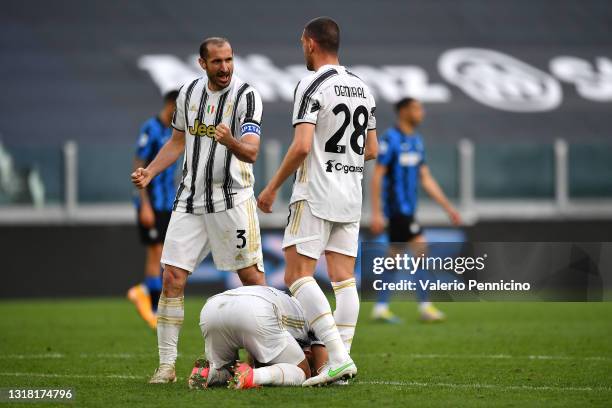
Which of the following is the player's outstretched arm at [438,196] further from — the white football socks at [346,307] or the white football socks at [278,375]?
the white football socks at [278,375]

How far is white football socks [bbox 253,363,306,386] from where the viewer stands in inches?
262

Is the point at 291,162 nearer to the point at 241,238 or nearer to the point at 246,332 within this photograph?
the point at 241,238

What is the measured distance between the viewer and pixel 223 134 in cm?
662

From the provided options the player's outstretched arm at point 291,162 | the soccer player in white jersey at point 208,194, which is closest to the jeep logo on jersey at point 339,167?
the player's outstretched arm at point 291,162

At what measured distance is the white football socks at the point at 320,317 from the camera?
6.57m

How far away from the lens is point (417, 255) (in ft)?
26.5

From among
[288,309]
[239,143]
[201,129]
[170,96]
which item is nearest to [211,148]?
[201,129]

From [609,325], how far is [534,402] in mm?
5476

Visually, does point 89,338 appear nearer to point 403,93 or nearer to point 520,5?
point 403,93

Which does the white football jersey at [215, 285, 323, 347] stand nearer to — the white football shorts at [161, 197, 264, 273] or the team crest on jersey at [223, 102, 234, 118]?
the white football shorts at [161, 197, 264, 273]

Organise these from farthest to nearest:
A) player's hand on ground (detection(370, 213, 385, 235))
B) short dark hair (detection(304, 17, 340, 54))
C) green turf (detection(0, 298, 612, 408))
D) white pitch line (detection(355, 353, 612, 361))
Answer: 1. player's hand on ground (detection(370, 213, 385, 235))
2. white pitch line (detection(355, 353, 612, 361))
3. short dark hair (detection(304, 17, 340, 54))
4. green turf (detection(0, 298, 612, 408))

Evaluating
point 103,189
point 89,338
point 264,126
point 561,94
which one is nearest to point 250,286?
point 89,338

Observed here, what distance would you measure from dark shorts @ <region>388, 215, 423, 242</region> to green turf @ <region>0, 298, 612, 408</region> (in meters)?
0.86

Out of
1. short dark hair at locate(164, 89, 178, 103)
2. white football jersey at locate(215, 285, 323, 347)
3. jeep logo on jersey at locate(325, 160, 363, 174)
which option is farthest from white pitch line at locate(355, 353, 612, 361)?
short dark hair at locate(164, 89, 178, 103)
